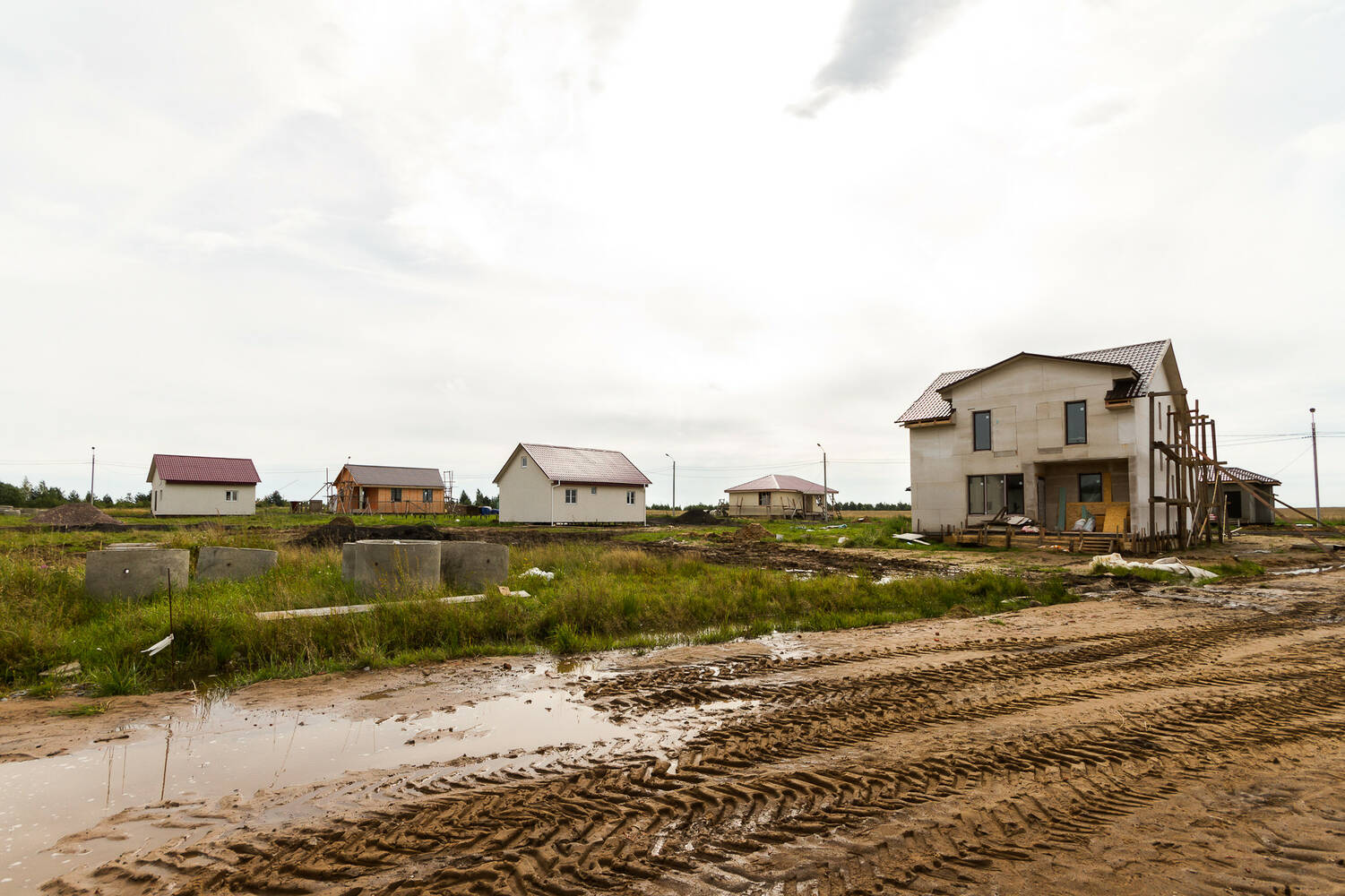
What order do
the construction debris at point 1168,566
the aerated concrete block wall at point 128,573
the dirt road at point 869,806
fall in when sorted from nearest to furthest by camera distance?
the dirt road at point 869,806
the aerated concrete block wall at point 128,573
the construction debris at point 1168,566

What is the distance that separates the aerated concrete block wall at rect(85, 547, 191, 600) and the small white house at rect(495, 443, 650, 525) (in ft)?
106

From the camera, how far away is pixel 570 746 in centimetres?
512

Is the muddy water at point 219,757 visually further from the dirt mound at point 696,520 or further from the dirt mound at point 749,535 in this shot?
the dirt mound at point 696,520

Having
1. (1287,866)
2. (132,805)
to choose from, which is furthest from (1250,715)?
(132,805)

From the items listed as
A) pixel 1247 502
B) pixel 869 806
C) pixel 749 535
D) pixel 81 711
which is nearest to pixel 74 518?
pixel 749 535

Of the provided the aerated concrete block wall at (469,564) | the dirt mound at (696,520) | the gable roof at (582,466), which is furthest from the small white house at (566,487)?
the aerated concrete block wall at (469,564)

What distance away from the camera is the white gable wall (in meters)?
50.4

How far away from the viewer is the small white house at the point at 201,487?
50.4m

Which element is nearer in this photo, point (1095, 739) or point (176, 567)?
point (1095, 739)

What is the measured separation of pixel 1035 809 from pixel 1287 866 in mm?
1069

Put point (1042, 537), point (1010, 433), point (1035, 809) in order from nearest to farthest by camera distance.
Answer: point (1035, 809)
point (1042, 537)
point (1010, 433)

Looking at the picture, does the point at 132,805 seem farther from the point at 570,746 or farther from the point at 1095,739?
the point at 1095,739

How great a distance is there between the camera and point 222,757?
497 centimetres

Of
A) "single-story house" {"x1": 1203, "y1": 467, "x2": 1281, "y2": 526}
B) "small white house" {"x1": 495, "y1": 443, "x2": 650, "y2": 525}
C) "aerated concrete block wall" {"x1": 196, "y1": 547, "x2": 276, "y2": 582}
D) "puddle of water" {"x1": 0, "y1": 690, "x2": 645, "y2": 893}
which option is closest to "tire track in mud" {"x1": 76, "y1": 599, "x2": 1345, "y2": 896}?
"puddle of water" {"x1": 0, "y1": 690, "x2": 645, "y2": 893}
